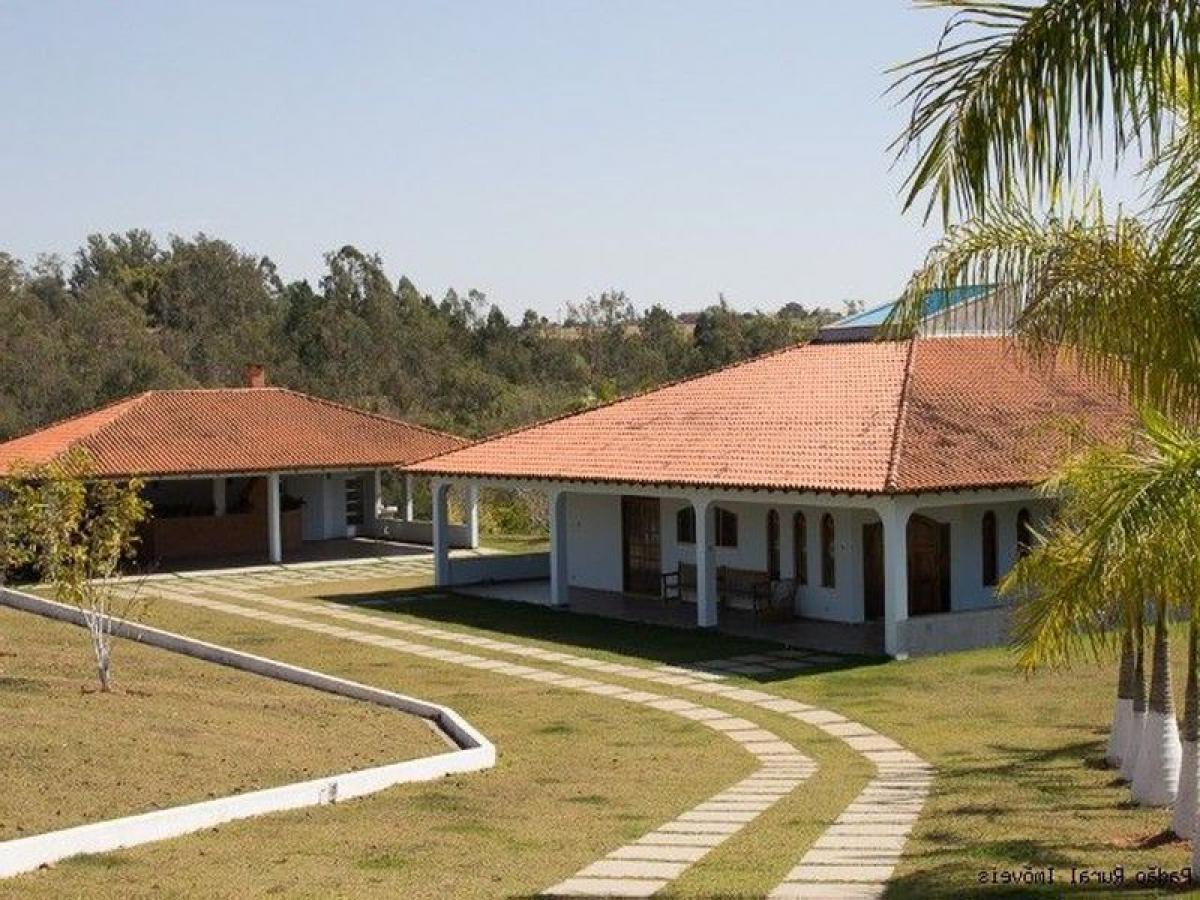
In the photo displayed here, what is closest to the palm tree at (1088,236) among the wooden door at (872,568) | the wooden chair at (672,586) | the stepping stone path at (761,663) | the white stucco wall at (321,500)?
the stepping stone path at (761,663)

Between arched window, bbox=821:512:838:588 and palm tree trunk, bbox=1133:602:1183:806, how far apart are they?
517 inches

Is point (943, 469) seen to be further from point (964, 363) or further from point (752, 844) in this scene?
point (752, 844)

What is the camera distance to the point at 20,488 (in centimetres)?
2036

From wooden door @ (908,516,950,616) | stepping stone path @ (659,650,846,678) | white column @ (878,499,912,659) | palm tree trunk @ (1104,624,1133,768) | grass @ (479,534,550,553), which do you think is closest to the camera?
palm tree trunk @ (1104,624,1133,768)

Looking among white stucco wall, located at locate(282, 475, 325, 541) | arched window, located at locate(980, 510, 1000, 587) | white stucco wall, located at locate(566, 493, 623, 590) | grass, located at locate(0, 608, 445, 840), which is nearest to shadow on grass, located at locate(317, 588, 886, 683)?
white stucco wall, located at locate(566, 493, 623, 590)

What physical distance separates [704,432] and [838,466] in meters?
4.35

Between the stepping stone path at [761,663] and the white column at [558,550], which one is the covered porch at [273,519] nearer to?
the white column at [558,550]

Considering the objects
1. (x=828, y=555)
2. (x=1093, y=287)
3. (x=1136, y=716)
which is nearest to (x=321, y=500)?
(x=828, y=555)

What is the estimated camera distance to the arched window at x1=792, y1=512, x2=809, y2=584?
2727 cm

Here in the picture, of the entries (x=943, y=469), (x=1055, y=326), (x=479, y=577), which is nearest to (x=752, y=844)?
(x=1055, y=326)

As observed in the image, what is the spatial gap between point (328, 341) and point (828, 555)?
4984cm

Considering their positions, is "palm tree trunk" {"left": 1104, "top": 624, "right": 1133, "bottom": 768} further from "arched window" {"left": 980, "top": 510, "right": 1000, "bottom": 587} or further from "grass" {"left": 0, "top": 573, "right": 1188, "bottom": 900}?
"arched window" {"left": 980, "top": 510, "right": 1000, "bottom": 587}

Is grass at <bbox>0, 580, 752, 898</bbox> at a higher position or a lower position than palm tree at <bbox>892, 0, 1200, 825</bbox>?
lower

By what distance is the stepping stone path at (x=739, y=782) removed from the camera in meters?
10.8
